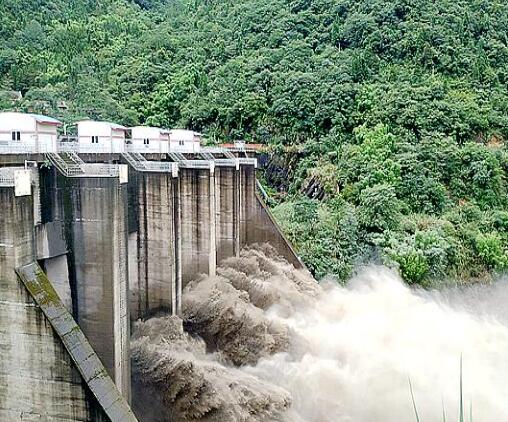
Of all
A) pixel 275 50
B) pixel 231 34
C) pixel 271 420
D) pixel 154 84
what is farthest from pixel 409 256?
pixel 231 34

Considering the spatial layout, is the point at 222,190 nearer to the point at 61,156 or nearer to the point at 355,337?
the point at 355,337

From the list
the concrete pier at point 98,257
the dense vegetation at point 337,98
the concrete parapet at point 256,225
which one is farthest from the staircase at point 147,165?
the dense vegetation at point 337,98

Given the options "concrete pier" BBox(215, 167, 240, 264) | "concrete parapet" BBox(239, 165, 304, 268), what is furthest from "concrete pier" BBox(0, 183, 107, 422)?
"concrete parapet" BBox(239, 165, 304, 268)

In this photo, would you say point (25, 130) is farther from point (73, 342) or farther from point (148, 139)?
point (148, 139)

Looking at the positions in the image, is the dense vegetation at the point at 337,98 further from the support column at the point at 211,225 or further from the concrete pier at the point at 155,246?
the concrete pier at the point at 155,246

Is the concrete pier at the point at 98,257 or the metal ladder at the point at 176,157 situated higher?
the metal ladder at the point at 176,157

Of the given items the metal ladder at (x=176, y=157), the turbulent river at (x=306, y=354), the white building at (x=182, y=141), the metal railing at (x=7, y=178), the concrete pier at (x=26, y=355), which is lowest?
the turbulent river at (x=306, y=354)

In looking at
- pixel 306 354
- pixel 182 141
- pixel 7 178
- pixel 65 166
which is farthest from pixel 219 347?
pixel 182 141
